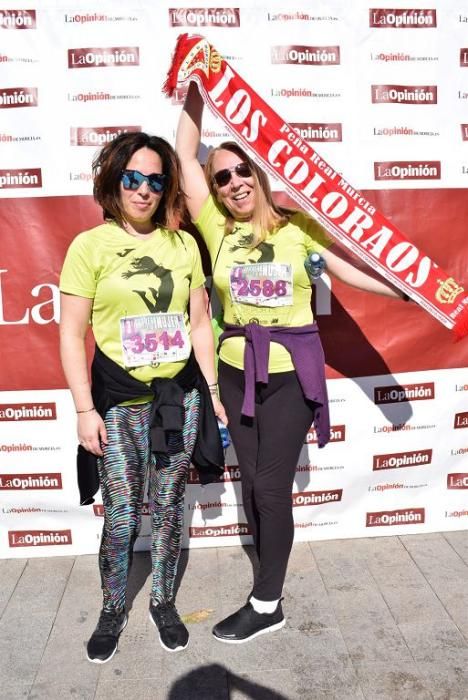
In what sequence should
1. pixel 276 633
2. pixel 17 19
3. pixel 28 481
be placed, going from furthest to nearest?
1. pixel 28 481
2. pixel 17 19
3. pixel 276 633

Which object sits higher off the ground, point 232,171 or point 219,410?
point 232,171

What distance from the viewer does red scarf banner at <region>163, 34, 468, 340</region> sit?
2.75 meters

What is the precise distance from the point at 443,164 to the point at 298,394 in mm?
1610

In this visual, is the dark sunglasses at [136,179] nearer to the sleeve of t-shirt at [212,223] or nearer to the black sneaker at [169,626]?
the sleeve of t-shirt at [212,223]

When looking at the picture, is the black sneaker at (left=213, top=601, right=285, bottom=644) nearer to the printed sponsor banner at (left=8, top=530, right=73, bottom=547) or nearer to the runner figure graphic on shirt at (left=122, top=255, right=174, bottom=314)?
the printed sponsor banner at (left=8, top=530, right=73, bottom=547)

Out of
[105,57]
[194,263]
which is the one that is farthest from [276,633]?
[105,57]

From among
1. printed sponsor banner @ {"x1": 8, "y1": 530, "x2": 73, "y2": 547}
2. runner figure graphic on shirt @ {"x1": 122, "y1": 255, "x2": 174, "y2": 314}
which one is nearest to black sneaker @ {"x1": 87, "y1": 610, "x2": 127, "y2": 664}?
printed sponsor banner @ {"x1": 8, "y1": 530, "x2": 73, "y2": 547}

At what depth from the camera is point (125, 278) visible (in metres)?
2.41

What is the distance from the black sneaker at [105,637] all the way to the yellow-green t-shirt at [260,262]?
1175 millimetres

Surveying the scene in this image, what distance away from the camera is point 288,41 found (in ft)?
10.7

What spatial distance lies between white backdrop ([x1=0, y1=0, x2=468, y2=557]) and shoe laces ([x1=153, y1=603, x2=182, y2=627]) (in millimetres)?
792

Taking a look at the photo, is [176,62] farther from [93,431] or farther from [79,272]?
[93,431]

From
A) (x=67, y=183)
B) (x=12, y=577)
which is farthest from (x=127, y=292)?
(x=12, y=577)

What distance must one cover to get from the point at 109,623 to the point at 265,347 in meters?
1.32
